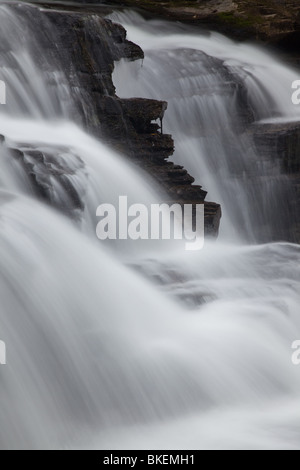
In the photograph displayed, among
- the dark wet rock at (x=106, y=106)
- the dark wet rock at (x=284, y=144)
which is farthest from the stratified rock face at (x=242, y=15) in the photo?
the dark wet rock at (x=106, y=106)

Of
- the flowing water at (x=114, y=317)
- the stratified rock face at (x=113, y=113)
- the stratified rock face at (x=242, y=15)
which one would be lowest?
the flowing water at (x=114, y=317)

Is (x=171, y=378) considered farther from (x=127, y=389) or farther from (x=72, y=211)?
(x=72, y=211)

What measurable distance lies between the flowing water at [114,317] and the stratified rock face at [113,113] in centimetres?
23

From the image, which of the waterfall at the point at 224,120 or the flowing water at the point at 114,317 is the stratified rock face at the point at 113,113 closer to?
the flowing water at the point at 114,317

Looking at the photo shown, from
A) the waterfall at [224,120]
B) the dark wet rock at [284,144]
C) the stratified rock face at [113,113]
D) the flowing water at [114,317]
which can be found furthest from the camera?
the dark wet rock at [284,144]

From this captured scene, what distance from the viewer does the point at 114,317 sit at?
21.9 feet

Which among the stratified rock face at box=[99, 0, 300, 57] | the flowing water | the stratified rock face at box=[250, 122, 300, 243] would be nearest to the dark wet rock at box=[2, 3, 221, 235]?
the flowing water

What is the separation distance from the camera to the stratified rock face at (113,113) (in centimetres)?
998

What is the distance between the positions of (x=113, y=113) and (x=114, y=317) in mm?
4060

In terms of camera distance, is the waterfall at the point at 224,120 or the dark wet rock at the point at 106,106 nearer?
the dark wet rock at the point at 106,106

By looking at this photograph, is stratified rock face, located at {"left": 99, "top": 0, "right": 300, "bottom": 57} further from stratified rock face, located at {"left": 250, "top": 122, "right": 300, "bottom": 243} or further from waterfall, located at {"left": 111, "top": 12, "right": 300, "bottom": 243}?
stratified rock face, located at {"left": 250, "top": 122, "right": 300, "bottom": 243}

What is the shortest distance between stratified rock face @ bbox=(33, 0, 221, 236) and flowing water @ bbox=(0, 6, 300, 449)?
0.74ft

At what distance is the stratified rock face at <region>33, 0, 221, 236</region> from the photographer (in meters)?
9.98

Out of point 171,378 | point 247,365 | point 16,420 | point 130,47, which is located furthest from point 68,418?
point 130,47
